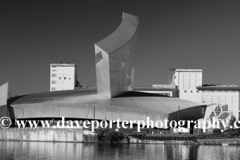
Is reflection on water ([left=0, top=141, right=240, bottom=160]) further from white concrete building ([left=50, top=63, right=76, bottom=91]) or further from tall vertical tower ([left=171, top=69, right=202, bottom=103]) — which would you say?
white concrete building ([left=50, top=63, right=76, bottom=91])

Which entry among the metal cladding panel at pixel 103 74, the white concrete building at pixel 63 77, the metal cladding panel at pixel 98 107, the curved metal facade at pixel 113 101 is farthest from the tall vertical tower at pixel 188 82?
the metal cladding panel at pixel 103 74

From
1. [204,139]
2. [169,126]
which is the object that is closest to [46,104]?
[169,126]

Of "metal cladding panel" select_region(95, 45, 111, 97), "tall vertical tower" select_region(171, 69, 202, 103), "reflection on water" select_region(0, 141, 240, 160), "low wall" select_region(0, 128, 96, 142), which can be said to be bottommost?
"reflection on water" select_region(0, 141, 240, 160)

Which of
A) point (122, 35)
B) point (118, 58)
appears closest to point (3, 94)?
point (118, 58)

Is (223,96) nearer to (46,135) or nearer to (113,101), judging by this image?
(113,101)

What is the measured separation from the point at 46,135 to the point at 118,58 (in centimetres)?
2117

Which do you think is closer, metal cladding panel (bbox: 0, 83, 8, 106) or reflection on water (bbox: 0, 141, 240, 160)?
reflection on water (bbox: 0, 141, 240, 160)

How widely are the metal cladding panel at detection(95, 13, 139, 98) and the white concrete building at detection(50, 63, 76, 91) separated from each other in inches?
3559

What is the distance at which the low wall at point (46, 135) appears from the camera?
8107cm

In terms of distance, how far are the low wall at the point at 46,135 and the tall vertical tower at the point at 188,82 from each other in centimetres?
9923

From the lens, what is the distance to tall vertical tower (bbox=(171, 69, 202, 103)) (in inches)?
6919

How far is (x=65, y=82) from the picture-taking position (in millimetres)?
185375

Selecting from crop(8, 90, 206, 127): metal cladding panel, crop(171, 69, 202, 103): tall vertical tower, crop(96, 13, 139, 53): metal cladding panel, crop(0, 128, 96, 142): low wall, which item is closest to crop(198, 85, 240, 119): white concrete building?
crop(171, 69, 202, 103): tall vertical tower

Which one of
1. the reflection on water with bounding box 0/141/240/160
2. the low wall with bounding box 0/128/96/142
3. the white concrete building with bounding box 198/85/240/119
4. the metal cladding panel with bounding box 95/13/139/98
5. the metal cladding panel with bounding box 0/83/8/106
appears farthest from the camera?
the white concrete building with bounding box 198/85/240/119
